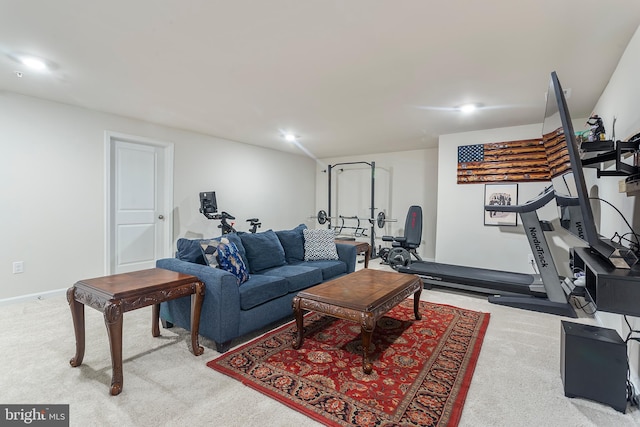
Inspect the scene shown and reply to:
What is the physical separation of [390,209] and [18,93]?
21.2ft

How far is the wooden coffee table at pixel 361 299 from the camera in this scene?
2.12 metres

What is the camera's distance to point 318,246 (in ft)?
13.4

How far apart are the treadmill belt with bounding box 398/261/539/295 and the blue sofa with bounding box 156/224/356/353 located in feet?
4.49

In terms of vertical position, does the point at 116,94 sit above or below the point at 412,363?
above

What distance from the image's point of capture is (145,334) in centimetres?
274

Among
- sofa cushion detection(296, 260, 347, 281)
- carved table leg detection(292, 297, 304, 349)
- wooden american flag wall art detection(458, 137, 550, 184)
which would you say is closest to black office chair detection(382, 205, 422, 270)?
wooden american flag wall art detection(458, 137, 550, 184)

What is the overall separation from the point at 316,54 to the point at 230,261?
197cm

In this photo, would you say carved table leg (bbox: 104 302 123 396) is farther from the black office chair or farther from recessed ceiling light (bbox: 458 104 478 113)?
recessed ceiling light (bbox: 458 104 478 113)

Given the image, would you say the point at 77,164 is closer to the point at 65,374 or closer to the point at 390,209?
the point at 65,374

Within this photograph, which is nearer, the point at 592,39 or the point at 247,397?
the point at 247,397

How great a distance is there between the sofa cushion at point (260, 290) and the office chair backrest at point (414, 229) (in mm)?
3023

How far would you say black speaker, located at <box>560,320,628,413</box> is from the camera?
5.71 feet

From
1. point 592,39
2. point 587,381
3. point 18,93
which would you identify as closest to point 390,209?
point 592,39

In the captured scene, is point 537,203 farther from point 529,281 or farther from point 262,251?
point 262,251
